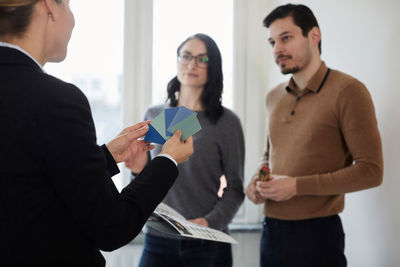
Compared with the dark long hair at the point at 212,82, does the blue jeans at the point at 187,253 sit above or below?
below

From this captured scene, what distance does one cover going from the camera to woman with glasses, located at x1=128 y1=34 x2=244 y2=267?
180cm

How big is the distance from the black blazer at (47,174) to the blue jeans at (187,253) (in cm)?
95

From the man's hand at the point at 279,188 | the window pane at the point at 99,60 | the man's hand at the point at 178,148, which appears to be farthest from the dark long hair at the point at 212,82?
the window pane at the point at 99,60

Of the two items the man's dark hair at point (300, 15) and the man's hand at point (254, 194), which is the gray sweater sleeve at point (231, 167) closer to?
the man's hand at point (254, 194)

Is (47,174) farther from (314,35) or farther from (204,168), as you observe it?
(314,35)

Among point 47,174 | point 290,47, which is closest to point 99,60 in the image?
point 290,47

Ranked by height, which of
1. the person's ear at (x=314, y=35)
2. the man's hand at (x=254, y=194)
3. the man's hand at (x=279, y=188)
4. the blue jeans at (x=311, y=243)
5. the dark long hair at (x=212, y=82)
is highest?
the person's ear at (x=314, y=35)

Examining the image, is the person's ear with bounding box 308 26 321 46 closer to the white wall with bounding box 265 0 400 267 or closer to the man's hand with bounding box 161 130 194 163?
the white wall with bounding box 265 0 400 267

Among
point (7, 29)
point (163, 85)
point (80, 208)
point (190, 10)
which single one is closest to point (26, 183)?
point (80, 208)

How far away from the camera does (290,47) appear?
190 cm

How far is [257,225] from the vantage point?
302cm

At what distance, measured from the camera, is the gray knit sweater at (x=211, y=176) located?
1.89 meters

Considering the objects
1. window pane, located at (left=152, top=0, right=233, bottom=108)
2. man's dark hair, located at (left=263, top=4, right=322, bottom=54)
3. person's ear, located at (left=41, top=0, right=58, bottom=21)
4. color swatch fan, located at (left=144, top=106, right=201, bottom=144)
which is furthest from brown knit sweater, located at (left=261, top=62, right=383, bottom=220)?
window pane, located at (left=152, top=0, right=233, bottom=108)

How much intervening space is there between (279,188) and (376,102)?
0.62m
